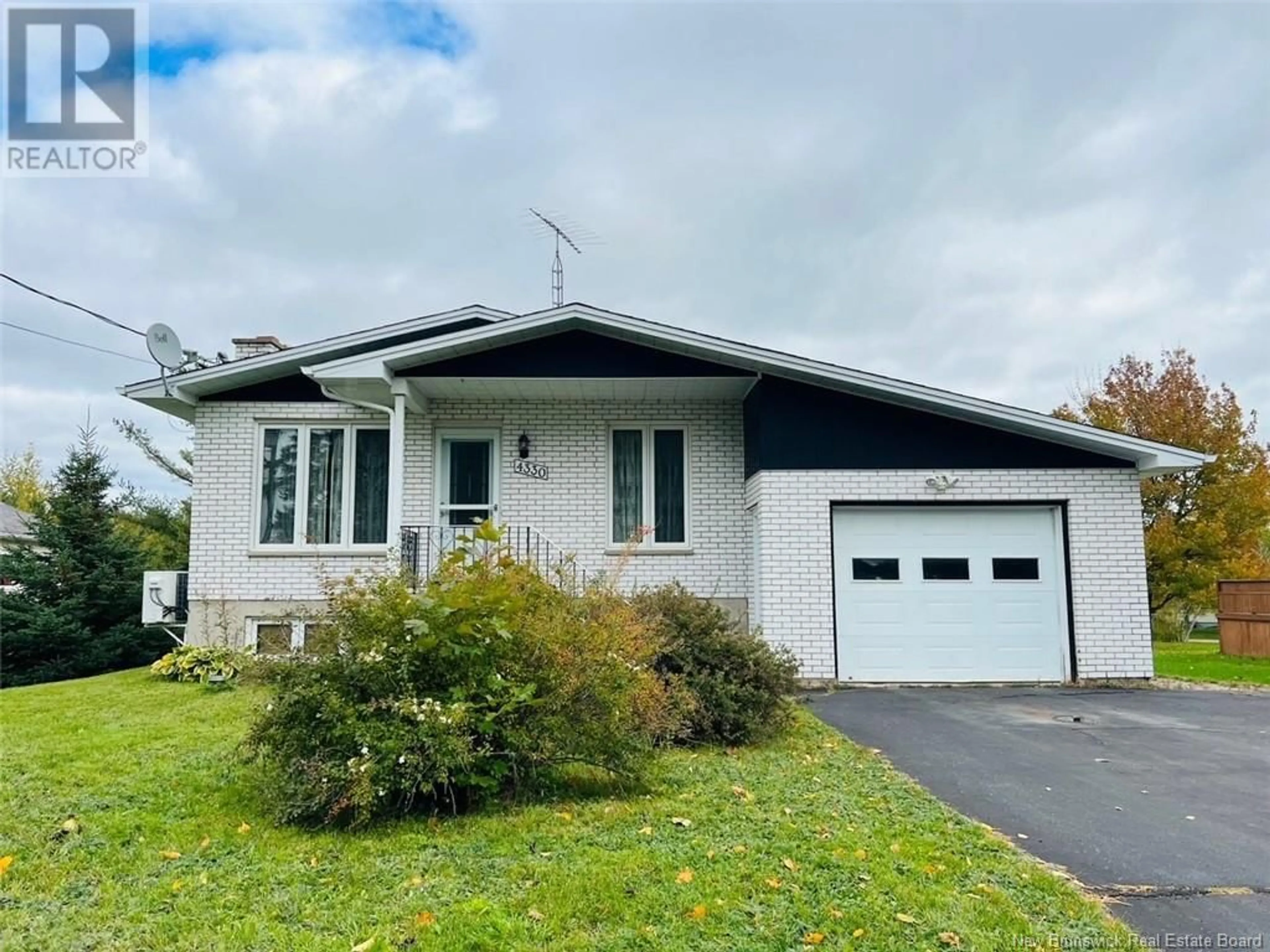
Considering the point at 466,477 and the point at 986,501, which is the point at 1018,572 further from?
the point at 466,477

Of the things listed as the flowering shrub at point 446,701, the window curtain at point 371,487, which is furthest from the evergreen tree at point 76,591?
the flowering shrub at point 446,701

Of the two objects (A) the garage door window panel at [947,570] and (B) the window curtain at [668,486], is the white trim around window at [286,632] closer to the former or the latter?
(B) the window curtain at [668,486]

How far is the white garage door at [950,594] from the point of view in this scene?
32.7 feet

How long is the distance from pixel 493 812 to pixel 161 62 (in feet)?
37.0

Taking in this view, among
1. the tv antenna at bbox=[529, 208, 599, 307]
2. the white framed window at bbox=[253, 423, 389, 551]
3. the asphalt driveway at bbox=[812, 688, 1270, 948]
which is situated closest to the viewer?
the asphalt driveway at bbox=[812, 688, 1270, 948]

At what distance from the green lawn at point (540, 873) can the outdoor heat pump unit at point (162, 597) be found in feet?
19.1

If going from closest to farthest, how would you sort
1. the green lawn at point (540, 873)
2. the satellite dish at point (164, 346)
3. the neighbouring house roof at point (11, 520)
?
the green lawn at point (540, 873) → the satellite dish at point (164, 346) → the neighbouring house roof at point (11, 520)

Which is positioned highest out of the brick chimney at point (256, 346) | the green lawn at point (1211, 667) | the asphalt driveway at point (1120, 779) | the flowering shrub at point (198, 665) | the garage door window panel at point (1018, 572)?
the brick chimney at point (256, 346)

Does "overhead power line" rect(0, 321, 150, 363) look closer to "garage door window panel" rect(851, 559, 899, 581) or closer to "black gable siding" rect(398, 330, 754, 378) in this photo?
"black gable siding" rect(398, 330, 754, 378)

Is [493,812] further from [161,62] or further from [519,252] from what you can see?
[519,252]

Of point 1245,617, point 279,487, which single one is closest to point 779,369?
point 279,487

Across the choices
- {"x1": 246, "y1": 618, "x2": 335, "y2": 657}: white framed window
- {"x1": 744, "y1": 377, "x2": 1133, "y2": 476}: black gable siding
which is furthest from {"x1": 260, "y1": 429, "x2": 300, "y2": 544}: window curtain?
{"x1": 744, "y1": 377, "x2": 1133, "y2": 476}: black gable siding

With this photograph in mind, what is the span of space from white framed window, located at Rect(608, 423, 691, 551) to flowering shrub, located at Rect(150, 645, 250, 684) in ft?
16.7

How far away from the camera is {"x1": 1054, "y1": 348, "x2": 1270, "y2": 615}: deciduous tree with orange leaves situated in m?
20.4
